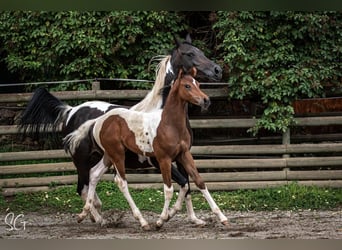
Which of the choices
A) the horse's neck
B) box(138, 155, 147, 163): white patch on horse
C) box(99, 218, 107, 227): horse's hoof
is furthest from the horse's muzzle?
box(99, 218, 107, 227): horse's hoof

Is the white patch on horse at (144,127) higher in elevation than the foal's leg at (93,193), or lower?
higher

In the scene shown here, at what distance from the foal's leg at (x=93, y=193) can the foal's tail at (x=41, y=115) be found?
2.34 ft

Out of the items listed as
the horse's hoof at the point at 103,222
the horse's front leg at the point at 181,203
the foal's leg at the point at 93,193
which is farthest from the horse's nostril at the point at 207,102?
the horse's hoof at the point at 103,222

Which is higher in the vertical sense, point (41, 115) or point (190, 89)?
point (190, 89)

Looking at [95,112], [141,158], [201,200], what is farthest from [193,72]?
[201,200]

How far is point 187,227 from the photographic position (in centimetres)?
504

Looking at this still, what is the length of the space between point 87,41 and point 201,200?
2.45 meters

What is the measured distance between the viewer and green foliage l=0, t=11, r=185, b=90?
6.97 m

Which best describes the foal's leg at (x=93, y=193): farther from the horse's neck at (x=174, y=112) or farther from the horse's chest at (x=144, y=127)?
the horse's neck at (x=174, y=112)

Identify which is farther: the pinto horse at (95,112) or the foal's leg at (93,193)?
the foal's leg at (93,193)

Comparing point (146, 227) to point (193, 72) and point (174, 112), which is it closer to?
point (174, 112)

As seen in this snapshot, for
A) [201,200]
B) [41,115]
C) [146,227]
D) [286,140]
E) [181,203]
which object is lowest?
[201,200]

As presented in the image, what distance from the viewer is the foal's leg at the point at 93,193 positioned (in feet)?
16.9

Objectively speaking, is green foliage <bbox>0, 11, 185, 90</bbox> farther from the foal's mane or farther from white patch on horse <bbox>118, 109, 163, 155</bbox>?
white patch on horse <bbox>118, 109, 163, 155</bbox>
